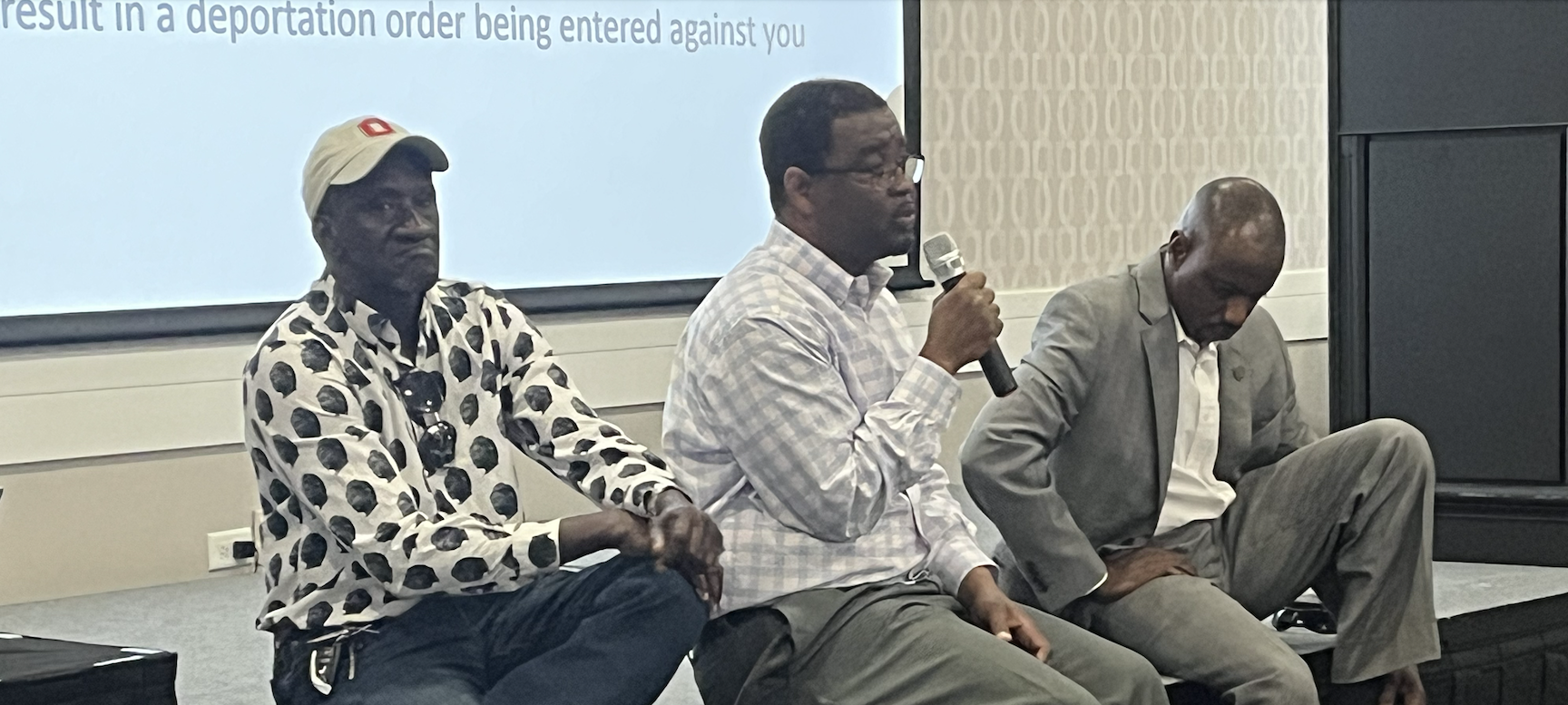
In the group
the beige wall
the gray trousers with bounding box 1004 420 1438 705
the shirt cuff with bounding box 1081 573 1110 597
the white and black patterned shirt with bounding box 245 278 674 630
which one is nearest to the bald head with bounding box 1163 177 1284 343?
the gray trousers with bounding box 1004 420 1438 705

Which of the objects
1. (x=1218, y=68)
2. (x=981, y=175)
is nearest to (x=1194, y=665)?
(x=981, y=175)

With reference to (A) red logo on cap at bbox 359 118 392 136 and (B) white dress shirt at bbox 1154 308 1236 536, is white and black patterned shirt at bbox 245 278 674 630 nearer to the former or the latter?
(A) red logo on cap at bbox 359 118 392 136

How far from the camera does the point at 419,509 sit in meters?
2.14

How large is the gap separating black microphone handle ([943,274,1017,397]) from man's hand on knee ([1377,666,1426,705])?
2.83 feet

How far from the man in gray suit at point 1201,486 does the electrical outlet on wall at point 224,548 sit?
206cm

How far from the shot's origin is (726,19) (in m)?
4.79

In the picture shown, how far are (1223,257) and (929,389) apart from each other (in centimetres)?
65

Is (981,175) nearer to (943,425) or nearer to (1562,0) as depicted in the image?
(1562,0)

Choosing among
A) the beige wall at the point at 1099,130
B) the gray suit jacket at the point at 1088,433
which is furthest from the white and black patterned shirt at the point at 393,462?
the beige wall at the point at 1099,130

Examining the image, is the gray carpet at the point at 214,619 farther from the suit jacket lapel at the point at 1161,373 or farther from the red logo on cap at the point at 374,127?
the red logo on cap at the point at 374,127

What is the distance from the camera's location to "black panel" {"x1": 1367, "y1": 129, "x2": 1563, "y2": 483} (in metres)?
4.24

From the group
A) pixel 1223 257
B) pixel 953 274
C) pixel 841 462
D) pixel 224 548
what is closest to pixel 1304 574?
pixel 1223 257

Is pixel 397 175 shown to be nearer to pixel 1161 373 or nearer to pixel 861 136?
pixel 861 136

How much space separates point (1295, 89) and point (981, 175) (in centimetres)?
131
